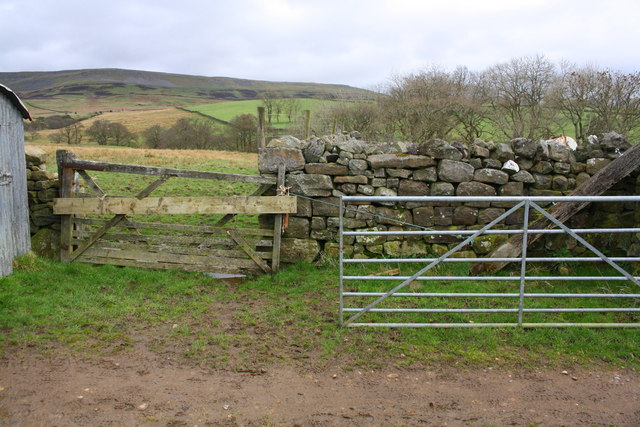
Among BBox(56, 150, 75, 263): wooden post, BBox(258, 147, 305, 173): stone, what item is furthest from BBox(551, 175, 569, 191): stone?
BBox(56, 150, 75, 263): wooden post

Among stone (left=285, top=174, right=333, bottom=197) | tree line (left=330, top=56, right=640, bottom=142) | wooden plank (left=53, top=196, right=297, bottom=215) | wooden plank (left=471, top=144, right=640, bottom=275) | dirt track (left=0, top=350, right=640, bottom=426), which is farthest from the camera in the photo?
tree line (left=330, top=56, right=640, bottom=142)

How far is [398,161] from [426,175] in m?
0.54

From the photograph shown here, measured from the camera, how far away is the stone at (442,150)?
297 inches

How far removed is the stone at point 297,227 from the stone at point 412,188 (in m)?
1.69

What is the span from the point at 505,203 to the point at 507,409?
15.1ft

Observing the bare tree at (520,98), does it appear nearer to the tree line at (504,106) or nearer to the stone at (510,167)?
the tree line at (504,106)

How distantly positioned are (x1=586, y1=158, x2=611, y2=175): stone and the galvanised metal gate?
1138 millimetres

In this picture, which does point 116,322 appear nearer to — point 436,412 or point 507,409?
point 436,412

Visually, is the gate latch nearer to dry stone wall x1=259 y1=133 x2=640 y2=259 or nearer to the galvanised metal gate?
dry stone wall x1=259 y1=133 x2=640 y2=259

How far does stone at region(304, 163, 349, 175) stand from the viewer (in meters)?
7.57

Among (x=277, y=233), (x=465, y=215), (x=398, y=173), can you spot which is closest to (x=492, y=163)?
(x=465, y=215)

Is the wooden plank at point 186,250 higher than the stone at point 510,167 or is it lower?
lower

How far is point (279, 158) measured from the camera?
7516 millimetres

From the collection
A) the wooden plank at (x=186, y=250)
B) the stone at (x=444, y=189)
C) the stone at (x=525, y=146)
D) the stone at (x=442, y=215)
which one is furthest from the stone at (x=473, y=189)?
the wooden plank at (x=186, y=250)
